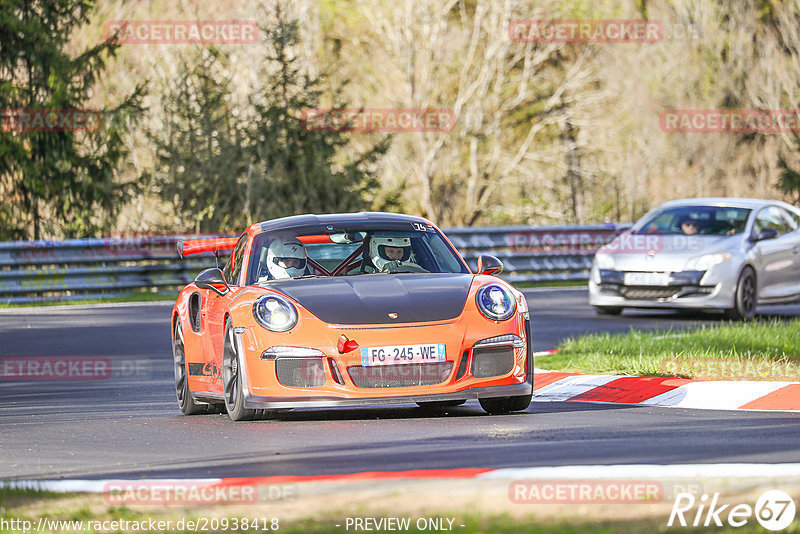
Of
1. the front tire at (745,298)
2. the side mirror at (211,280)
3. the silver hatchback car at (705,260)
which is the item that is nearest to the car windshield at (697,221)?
the silver hatchback car at (705,260)

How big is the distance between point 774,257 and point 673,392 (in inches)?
358

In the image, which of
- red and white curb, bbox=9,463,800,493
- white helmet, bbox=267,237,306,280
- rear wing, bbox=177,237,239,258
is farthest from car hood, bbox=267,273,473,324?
red and white curb, bbox=9,463,800,493

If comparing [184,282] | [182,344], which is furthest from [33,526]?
[184,282]

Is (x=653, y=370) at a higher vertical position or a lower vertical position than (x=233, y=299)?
lower

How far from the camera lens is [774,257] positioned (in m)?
18.9

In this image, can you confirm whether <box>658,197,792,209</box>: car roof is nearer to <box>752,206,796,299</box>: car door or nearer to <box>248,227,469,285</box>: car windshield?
<box>752,206,796,299</box>: car door

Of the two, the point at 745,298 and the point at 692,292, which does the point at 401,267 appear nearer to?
the point at 692,292

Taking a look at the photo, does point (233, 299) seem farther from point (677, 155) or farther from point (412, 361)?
point (677, 155)

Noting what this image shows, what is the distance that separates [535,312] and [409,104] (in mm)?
21014

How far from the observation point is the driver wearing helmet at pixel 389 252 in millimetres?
10148

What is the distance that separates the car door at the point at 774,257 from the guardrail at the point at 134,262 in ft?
24.4

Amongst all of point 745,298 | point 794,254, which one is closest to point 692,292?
point 745,298

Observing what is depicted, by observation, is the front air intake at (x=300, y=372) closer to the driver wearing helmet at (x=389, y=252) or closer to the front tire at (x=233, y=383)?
the front tire at (x=233, y=383)

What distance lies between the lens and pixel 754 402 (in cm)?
973
